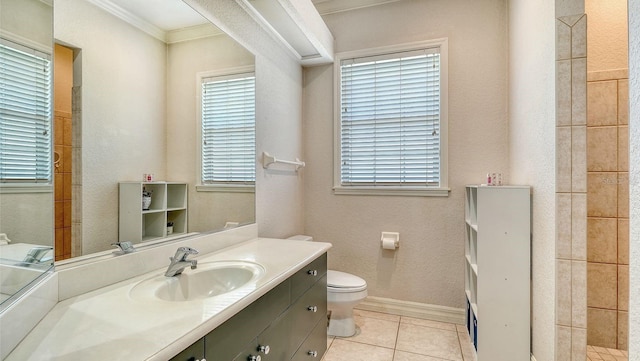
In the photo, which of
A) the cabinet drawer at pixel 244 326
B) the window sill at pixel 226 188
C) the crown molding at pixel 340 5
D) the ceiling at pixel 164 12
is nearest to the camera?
the cabinet drawer at pixel 244 326

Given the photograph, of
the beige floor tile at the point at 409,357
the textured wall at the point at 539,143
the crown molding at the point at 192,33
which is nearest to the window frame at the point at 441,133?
the textured wall at the point at 539,143

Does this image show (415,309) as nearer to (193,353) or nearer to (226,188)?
Answer: (226,188)

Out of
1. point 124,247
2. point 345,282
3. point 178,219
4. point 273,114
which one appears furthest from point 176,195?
point 345,282

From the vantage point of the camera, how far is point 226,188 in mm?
1856

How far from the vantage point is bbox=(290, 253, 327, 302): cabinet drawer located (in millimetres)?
1479

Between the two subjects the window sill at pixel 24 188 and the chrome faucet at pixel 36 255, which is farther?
the chrome faucet at pixel 36 255

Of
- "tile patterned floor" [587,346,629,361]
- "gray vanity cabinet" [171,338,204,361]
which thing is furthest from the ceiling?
"tile patterned floor" [587,346,629,361]

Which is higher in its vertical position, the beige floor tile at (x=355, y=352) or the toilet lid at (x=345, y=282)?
the toilet lid at (x=345, y=282)

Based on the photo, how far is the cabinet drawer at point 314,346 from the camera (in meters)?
1.55

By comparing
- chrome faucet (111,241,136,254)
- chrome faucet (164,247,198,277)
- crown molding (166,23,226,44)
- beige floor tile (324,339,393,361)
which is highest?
crown molding (166,23,226,44)

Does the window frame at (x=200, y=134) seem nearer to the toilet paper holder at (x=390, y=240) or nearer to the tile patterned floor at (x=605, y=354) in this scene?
the toilet paper holder at (x=390, y=240)

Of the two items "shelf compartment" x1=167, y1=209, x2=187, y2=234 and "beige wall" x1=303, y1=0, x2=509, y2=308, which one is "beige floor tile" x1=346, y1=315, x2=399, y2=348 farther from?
"shelf compartment" x1=167, y1=209, x2=187, y2=234

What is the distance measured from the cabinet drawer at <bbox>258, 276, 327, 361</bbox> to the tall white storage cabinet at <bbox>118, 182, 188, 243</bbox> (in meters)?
0.70

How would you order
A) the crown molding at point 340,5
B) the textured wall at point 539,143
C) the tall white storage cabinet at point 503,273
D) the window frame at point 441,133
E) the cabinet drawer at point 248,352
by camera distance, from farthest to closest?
the crown molding at point 340,5, the window frame at point 441,133, the tall white storage cabinet at point 503,273, the textured wall at point 539,143, the cabinet drawer at point 248,352
